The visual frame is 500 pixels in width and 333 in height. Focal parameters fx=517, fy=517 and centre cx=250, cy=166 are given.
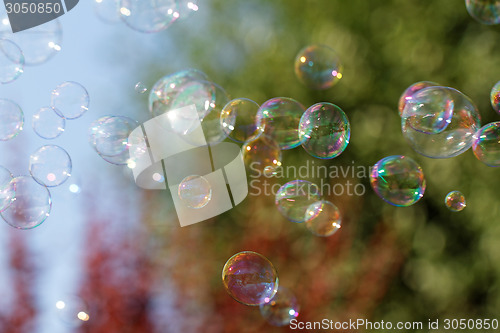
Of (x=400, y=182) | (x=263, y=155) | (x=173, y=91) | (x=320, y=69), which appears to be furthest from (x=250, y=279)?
(x=320, y=69)

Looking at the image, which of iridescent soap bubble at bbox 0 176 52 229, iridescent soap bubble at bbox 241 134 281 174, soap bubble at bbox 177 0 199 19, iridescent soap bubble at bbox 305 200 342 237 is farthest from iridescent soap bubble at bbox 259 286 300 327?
soap bubble at bbox 177 0 199 19

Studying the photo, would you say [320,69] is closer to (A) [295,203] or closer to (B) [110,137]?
(A) [295,203]

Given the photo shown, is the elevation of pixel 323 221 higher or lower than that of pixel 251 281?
lower

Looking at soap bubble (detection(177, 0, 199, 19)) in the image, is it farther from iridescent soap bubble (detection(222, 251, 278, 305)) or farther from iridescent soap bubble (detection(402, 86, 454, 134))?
iridescent soap bubble (detection(222, 251, 278, 305))

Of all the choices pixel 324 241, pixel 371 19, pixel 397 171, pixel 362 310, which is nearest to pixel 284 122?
pixel 397 171

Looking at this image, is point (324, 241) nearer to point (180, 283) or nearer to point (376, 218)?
point (376, 218)

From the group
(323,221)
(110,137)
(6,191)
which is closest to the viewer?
(110,137)
